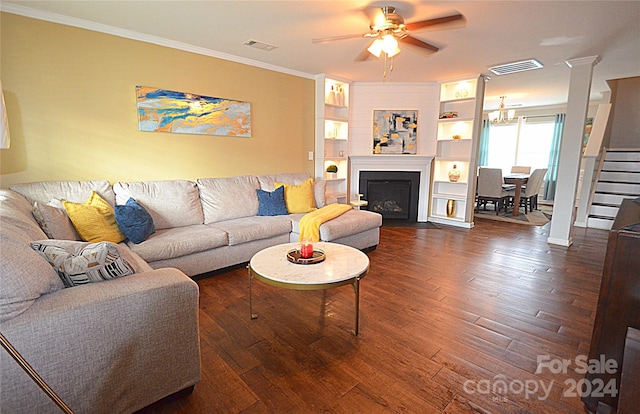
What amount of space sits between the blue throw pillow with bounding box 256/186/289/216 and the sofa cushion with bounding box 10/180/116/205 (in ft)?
5.02

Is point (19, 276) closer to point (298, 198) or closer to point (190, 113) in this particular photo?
point (190, 113)

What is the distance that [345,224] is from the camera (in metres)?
3.52

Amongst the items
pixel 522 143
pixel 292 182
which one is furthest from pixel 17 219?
pixel 522 143

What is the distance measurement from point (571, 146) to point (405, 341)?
151 inches

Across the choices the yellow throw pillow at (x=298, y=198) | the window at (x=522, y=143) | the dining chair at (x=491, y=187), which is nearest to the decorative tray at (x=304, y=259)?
the yellow throw pillow at (x=298, y=198)

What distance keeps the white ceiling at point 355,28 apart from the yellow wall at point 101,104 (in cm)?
17

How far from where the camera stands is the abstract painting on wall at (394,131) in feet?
17.9

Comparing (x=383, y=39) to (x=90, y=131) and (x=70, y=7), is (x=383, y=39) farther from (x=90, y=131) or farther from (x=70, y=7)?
(x=90, y=131)

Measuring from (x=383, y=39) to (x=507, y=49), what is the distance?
6.53 feet

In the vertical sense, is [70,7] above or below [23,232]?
above

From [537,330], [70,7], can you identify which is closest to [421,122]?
[537,330]

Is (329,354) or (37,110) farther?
(37,110)

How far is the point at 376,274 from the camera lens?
10.6ft

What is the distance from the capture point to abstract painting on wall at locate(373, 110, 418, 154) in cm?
546
